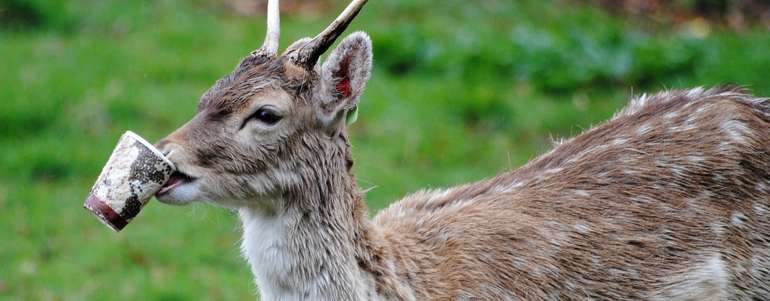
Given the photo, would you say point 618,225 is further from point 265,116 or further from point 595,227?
point 265,116

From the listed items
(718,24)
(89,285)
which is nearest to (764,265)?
(89,285)

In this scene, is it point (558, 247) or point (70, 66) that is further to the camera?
point (70, 66)

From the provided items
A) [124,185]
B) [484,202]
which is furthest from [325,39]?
[484,202]

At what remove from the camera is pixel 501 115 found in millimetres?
9570

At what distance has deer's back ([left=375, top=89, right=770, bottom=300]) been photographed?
17.2ft

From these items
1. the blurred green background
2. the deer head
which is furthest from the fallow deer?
the blurred green background

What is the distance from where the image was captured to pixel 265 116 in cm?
489

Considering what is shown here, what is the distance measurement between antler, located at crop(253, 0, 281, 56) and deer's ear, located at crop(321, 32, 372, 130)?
0.25 m

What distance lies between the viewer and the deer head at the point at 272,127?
4820mm

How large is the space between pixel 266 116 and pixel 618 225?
4.96ft

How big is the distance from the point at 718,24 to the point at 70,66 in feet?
18.6

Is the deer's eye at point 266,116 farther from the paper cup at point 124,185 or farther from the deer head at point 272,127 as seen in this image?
the paper cup at point 124,185

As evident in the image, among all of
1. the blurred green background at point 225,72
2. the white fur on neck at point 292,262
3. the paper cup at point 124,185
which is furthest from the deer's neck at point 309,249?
the blurred green background at point 225,72

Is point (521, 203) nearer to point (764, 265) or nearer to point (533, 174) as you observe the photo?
point (533, 174)
